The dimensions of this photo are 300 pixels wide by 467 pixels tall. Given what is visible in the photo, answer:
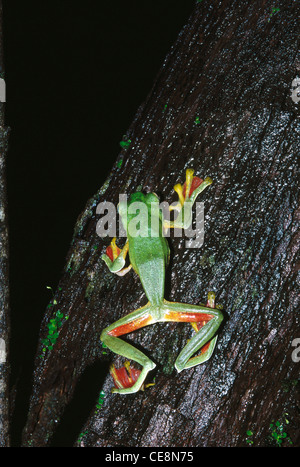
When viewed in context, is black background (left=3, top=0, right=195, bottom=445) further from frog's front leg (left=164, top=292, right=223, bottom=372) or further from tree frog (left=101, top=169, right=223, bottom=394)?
frog's front leg (left=164, top=292, right=223, bottom=372)

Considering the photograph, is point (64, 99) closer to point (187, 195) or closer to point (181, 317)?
point (187, 195)

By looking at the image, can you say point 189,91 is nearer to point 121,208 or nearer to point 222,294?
point 121,208

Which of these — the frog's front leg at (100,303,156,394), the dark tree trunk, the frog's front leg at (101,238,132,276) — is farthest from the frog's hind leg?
the dark tree trunk

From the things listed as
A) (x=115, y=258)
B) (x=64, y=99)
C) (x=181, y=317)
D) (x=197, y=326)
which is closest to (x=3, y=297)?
(x=115, y=258)

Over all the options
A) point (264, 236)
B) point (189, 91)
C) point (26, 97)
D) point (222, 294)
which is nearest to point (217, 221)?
point (264, 236)

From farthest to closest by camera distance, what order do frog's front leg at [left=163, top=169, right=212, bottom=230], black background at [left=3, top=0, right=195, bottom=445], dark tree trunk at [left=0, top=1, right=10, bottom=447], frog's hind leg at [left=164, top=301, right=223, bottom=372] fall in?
1. black background at [left=3, top=0, right=195, bottom=445]
2. frog's front leg at [left=163, top=169, right=212, bottom=230]
3. frog's hind leg at [left=164, top=301, right=223, bottom=372]
4. dark tree trunk at [left=0, top=1, right=10, bottom=447]

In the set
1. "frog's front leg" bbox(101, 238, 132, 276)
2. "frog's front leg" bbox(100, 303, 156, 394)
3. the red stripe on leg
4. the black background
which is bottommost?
"frog's front leg" bbox(100, 303, 156, 394)

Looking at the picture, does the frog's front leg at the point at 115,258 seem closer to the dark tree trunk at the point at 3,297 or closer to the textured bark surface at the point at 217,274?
the textured bark surface at the point at 217,274

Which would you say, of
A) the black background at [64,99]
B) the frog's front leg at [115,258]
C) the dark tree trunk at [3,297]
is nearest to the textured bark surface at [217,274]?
the frog's front leg at [115,258]
